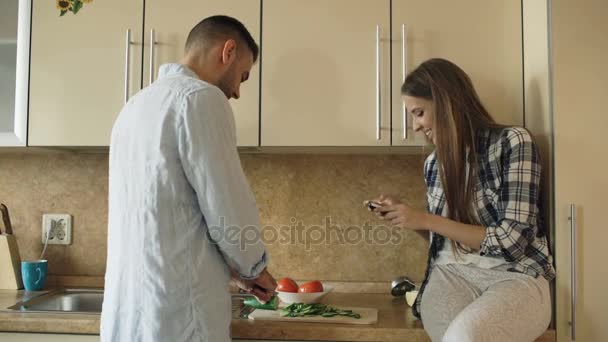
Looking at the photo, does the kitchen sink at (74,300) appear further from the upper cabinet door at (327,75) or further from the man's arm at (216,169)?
the man's arm at (216,169)

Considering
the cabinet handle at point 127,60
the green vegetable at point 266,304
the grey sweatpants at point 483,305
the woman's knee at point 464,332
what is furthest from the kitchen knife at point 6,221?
the woman's knee at point 464,332

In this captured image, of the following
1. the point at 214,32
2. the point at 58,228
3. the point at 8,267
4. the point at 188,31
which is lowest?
the point at 8,267

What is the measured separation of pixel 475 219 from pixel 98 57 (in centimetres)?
122

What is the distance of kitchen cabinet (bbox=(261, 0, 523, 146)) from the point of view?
1566 millimetres

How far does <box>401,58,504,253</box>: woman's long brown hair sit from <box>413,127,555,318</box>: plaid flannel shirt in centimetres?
2

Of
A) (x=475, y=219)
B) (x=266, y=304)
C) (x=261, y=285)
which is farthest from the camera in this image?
(x=266, y=304)

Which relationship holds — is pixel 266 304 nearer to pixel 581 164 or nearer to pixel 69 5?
pixel 581 164

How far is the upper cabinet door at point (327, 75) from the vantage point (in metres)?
1.59

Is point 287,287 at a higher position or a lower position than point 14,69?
lower

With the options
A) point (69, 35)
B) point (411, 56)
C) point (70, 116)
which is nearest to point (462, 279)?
point (411, 56)

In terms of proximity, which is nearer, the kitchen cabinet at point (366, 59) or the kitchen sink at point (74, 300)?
the kitchen cabinet at point (366, 59)

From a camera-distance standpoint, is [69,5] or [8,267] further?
[8,267]

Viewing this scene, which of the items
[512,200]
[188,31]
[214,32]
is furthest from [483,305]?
[188,31]

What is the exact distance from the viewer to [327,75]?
1.60m
